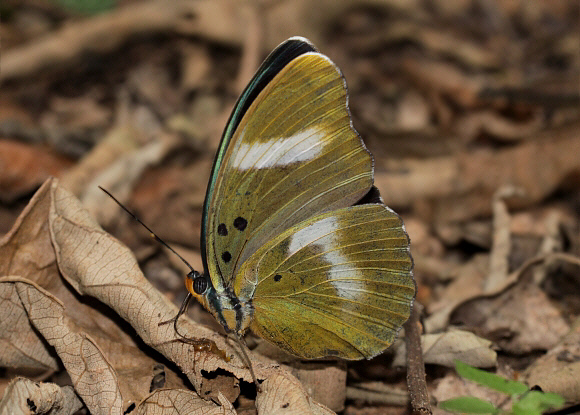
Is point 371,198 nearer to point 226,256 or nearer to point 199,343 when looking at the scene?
point 226,256

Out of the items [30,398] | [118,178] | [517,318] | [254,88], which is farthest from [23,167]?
[517,318]

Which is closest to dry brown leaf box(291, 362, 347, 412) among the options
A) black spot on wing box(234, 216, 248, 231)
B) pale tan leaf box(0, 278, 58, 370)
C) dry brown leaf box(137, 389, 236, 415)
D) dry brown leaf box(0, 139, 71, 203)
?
dry brown leaf box(137, 389, 236, 415)

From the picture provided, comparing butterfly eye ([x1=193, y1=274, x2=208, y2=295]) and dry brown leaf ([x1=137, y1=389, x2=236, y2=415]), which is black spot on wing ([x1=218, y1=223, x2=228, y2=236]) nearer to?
butterfly eye ([x1=193, y1=274, x2=208, y2=295])

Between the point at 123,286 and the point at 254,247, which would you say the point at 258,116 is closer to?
the point at 254,247

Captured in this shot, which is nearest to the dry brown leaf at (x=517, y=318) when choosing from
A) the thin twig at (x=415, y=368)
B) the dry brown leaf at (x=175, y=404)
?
the thin twig at (x=415, y=368)

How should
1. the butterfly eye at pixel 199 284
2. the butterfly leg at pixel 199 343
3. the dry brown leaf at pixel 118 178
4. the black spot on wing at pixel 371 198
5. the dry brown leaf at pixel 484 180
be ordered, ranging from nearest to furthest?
the butterfly leg at pixel 199 343 < the butterfly eye at pixel 199 284 < the black spot on wing at pixel 371 198 < the dry brown leaf at pixel 118 178 < the dry brown leaf at pixel 484 180

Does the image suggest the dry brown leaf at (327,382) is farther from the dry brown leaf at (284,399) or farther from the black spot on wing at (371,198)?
the black spot on wing at (371,198)
